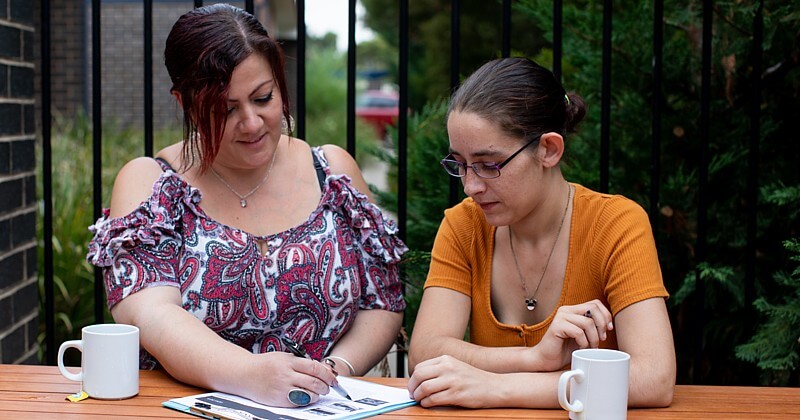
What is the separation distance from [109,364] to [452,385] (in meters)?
0.67

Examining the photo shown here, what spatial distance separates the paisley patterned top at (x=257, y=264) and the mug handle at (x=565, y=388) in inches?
33.7

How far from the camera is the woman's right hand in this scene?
1.86 metres

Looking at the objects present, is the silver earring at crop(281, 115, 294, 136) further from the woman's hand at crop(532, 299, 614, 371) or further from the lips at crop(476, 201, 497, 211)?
the woman's hand at crop(532, 299, 614, 371)

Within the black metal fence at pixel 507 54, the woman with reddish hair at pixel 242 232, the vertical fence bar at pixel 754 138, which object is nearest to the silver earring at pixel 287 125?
the woman with reddish hair at pixel 242 232

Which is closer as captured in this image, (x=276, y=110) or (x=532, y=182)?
(x=532, y=182)

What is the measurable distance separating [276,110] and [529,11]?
1.33 metres

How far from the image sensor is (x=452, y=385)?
1840 millimetres

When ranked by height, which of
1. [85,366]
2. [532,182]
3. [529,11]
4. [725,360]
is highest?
[529,11]

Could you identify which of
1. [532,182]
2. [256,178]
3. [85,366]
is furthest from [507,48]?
[85,366]

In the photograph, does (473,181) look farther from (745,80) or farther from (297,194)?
(745,80)

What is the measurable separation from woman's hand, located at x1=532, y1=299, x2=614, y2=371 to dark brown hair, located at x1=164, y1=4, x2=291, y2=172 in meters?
0.93

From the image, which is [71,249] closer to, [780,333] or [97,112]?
[97,112]

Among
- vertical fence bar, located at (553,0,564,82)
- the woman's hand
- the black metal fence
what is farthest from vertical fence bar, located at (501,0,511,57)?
the woman's hand

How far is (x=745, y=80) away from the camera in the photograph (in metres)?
3.09
